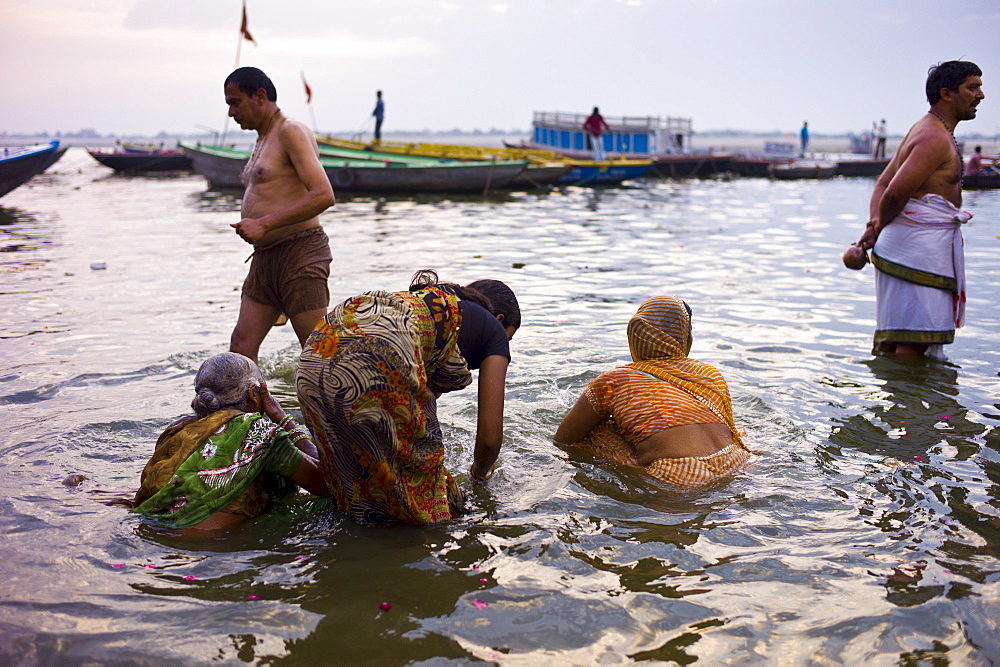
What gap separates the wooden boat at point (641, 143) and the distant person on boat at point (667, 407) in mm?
27424

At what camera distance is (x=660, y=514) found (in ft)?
10.8

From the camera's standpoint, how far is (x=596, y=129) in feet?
96.1

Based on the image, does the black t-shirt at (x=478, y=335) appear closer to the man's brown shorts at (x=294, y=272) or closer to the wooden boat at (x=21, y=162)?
the man's brown shorts at (x=294, y=272)

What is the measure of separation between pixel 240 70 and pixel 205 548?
2.51 metres

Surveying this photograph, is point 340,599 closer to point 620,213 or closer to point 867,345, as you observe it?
point 867,345

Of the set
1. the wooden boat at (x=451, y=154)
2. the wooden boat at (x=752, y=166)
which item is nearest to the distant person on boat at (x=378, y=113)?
the wooden boat at (x=451, y=154)

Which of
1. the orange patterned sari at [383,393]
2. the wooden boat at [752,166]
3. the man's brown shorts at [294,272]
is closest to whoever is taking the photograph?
the orange patterned sari at [383,393]

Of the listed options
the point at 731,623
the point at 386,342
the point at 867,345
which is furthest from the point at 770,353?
the point at 386,342

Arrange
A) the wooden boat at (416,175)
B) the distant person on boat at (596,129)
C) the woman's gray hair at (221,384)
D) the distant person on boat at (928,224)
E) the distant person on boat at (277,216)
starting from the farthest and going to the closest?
the distant person on boat at (596,129), the wooden boat at (416,175), the distant person on boat at (928,224), the distant person on boat at (277,216), the woman's gray hair at (221,384)

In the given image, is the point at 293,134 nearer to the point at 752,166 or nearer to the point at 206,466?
the point at 206,466

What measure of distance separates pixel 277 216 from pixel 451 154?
63.1 feet

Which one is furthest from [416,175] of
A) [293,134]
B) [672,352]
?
[672,352]

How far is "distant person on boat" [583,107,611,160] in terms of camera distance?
2911cm

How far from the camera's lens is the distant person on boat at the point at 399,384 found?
100 inches
